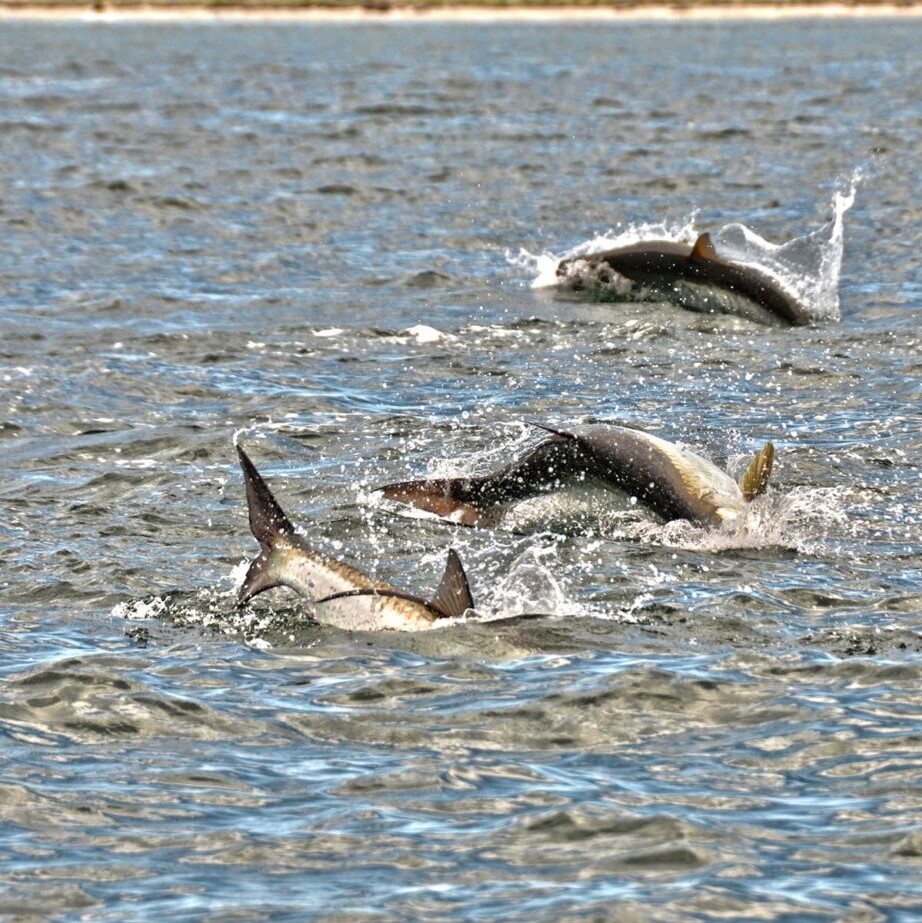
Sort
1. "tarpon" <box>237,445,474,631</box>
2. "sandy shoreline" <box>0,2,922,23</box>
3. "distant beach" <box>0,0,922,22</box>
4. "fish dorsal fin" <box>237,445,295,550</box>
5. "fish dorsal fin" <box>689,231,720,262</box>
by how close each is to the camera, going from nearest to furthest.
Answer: "tarpon" <box>237,445,474,631</box>, "fish dorsal fin" <box>237,445,295,550</box>, "fish dorsal fin" <box>689,231,720,262</box>, "sandy shoreline" <box>0,2,922,23</box>, "distant beach" <box>0,0,922,22</box>

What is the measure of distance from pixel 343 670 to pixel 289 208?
20.4 metres

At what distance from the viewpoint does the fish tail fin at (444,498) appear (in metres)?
13.2

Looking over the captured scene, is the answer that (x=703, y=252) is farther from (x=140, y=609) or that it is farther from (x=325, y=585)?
(x=325, y=585)

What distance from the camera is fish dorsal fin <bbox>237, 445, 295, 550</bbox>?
37.0 feet

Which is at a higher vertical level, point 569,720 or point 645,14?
point 645,14

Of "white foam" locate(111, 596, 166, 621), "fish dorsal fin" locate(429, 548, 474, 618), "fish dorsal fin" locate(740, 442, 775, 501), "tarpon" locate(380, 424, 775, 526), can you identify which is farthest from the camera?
"tarpon" locate(380, 424, 775, 526)

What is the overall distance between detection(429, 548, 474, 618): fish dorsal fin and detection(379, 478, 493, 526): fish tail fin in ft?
7.22

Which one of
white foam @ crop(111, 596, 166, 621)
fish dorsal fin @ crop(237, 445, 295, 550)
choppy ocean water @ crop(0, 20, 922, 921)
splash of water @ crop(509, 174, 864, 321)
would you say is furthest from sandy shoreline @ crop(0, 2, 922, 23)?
fish dorsal fin @ crop(237, 445, 295, 550)

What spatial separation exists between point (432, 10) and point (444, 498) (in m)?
99.2

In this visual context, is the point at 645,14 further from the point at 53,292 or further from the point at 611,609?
the point at 611,609

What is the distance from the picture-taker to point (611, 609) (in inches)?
460

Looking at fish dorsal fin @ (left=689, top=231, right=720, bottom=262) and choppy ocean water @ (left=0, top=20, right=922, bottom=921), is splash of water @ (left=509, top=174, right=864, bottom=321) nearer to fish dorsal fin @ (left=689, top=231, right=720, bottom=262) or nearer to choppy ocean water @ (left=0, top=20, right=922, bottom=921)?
choppy ocean water @ (left=0, top=20, right=922, bottom=921)

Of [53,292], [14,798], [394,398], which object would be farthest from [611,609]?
[53,292]

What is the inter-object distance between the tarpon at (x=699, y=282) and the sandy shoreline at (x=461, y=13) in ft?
280
